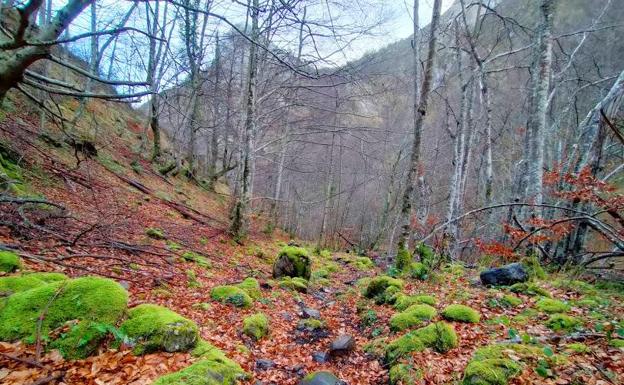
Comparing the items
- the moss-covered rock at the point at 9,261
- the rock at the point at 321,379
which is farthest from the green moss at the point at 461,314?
the moss-covered rock at the point at 9,261

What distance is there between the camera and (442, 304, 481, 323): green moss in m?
4.31

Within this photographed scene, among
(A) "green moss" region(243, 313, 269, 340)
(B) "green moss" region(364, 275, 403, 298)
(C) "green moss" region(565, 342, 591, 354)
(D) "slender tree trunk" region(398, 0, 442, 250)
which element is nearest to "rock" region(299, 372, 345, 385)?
(A) "green moss" region(243, 313, 269, 340)

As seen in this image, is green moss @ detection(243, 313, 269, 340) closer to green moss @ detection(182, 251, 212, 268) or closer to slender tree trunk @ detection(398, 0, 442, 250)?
green moss @ detection(182, 251, 212, 268)

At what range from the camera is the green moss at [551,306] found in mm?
4301

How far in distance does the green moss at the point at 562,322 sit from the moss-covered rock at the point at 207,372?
3601 millimetres

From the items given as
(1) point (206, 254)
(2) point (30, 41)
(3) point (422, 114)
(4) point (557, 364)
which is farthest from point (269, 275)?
(2) point (30, 41)

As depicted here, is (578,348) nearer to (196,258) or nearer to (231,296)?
(231,296)

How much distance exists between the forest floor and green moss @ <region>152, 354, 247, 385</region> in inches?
8.0

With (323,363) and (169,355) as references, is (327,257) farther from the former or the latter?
(169,355)

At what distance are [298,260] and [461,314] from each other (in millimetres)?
4210

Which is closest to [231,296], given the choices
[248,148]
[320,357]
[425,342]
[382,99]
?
[320,357]

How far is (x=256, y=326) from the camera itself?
4.51 metres

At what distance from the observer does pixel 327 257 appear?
13.3 metres

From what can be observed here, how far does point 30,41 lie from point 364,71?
7.84 m
